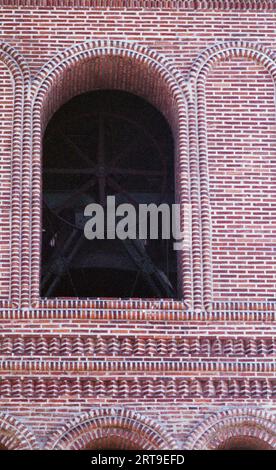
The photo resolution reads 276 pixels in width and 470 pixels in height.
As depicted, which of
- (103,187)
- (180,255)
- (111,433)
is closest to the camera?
(111,433)

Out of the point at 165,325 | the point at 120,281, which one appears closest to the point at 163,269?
the point at 120,281

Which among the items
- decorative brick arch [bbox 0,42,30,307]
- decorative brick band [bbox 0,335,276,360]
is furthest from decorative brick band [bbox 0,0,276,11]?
decorative brick band [bbox 0,335,276,360]

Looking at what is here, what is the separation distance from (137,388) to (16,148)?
3.32 meters

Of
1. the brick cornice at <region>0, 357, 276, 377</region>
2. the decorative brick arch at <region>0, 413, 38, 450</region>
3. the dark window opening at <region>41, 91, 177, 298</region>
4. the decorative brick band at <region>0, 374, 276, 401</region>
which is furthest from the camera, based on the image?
the dark window opening at <region>41, 91, 177, 298</region>

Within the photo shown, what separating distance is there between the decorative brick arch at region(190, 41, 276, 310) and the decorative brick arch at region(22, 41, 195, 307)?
3.8 inches

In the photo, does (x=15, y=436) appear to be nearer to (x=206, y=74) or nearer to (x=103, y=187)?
(x=103, y=187)

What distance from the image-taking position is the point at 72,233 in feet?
78.4

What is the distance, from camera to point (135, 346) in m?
21.5

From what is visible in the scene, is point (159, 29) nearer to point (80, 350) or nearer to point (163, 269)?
point (163, 269)

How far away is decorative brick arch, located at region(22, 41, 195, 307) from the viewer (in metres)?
22.7

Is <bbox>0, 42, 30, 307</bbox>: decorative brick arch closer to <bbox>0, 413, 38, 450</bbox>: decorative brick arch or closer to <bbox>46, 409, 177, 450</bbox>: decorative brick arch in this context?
<bbox>0, 413, 38, 450</bbox>: decorative brick arch

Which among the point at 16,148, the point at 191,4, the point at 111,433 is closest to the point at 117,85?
the point at 191,4

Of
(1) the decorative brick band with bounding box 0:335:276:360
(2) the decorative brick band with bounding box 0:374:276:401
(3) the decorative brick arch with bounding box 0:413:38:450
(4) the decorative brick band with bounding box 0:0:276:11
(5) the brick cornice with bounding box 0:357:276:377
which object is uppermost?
(4) the decorative brick band with bounding box 0:0:276:11

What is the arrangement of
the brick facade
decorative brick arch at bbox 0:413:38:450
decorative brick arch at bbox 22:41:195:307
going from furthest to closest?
1. decorative brick arch at bbox 22:41:195:307
2. the brick facade
3. decorative brick arch at bbox 0:413:38:450
